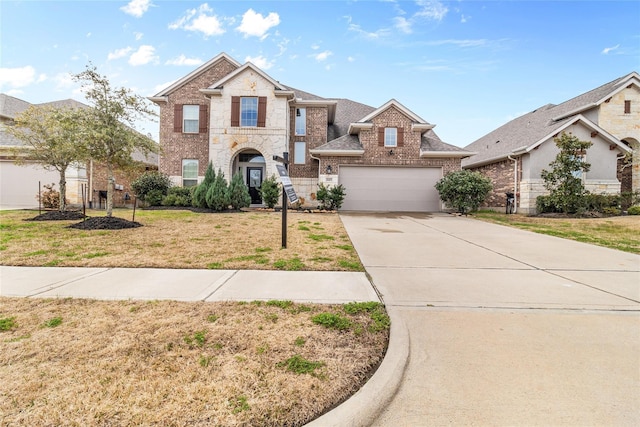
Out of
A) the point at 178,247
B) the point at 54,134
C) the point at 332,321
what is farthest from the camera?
the point at 54,134

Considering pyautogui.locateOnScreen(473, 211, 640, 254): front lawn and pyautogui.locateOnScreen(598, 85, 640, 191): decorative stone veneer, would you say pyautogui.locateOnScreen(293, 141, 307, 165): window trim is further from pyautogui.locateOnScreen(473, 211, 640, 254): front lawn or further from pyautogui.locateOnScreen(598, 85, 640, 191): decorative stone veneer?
pyautogui.locateOnScreen(598, 85, 640, 191): decorative stone veneer

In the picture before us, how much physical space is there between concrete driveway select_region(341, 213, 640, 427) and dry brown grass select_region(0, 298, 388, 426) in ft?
1.60

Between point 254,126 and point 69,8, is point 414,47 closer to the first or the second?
A: point 254,126

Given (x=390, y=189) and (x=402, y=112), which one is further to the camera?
(x=390, y=189)

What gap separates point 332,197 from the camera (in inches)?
640

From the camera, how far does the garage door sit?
17.6 m

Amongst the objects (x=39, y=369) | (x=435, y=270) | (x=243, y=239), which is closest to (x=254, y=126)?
(x=243, y=239)

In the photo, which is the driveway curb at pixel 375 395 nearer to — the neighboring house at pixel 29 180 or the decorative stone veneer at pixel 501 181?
the decorative stone veneer at pixel 501 181

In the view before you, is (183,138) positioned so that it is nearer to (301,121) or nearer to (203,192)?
(203,192)

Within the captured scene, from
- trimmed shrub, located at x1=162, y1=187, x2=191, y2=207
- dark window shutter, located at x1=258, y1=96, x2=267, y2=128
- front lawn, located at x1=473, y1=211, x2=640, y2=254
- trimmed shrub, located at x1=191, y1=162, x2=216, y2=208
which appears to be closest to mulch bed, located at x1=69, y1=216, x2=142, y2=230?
trimmed shrub, located at x1=191, y1=162, x2=216, y2=208

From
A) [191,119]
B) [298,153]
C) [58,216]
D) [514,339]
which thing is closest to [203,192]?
[58,216]

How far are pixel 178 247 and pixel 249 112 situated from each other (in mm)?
12713

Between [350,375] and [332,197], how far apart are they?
14.2m

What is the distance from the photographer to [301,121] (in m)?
18.9
